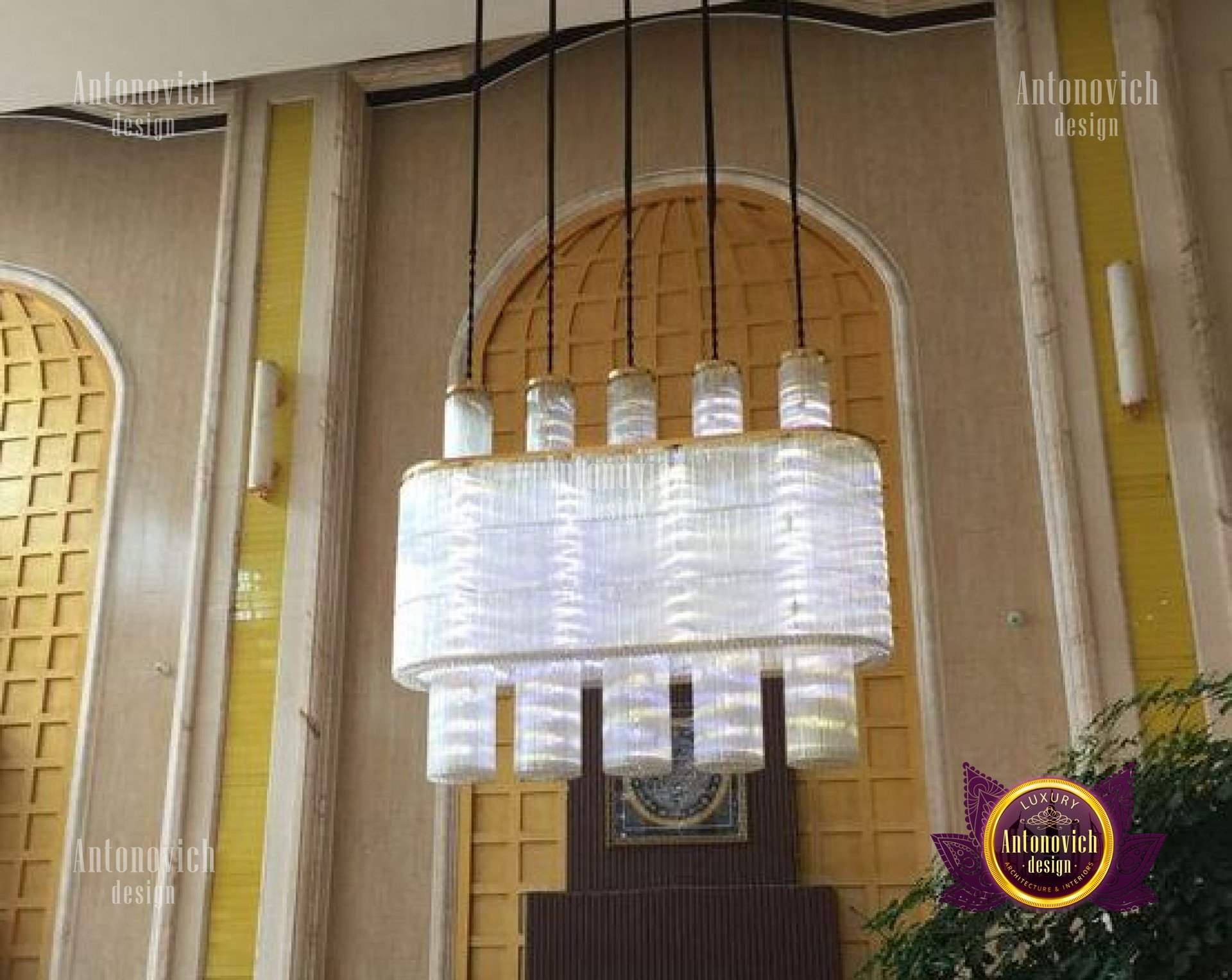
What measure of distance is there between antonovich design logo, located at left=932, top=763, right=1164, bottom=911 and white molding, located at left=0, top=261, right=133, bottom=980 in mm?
5610

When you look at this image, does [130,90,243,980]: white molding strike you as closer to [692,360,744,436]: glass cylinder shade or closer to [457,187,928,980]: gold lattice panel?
[457,187,928,980]: gold lattice panel

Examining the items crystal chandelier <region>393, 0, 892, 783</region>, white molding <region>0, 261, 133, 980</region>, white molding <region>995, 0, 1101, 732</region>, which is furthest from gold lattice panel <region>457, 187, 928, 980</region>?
crystal chandelier <region>393, 0, 892, 783</region>

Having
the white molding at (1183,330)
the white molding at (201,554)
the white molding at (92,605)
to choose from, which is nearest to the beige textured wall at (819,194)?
the white molding at (1183,330)

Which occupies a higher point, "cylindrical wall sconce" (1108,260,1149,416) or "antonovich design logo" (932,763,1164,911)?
"cylindrical wall sconce" (1108,260,1149,416)

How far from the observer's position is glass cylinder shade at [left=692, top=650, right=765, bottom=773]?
13.2 ft

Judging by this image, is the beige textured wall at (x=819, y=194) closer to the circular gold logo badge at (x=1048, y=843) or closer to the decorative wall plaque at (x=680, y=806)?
the decorative wall plaque at (x=680, y=806)

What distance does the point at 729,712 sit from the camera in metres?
4.04

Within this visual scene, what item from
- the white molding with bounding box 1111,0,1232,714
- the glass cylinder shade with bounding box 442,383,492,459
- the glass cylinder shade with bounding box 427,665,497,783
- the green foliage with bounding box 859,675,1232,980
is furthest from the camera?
the white molding with bounding box 1111,0,1232,714

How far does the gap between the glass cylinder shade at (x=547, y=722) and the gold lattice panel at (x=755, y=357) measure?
3.16m

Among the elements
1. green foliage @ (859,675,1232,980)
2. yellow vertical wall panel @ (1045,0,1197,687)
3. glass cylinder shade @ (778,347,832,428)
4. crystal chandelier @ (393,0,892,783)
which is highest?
yellow vertical wall panel @ (1045,0,1197,687)

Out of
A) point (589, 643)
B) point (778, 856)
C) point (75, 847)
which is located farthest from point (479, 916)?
point (589, 643)

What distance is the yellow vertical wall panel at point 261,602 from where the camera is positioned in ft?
24.2

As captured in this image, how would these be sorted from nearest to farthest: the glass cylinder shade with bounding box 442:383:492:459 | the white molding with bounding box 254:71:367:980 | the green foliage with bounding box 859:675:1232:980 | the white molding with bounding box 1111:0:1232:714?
the green foliage with bounding box 859:675:1232:980 < the glass cylinder shade with bounding box 442:383:492:459 < the white molding with bounding box 1111:0:1232:714 < the white molding with bounding box 254:71:367:980

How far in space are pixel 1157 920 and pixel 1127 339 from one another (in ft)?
15.1
